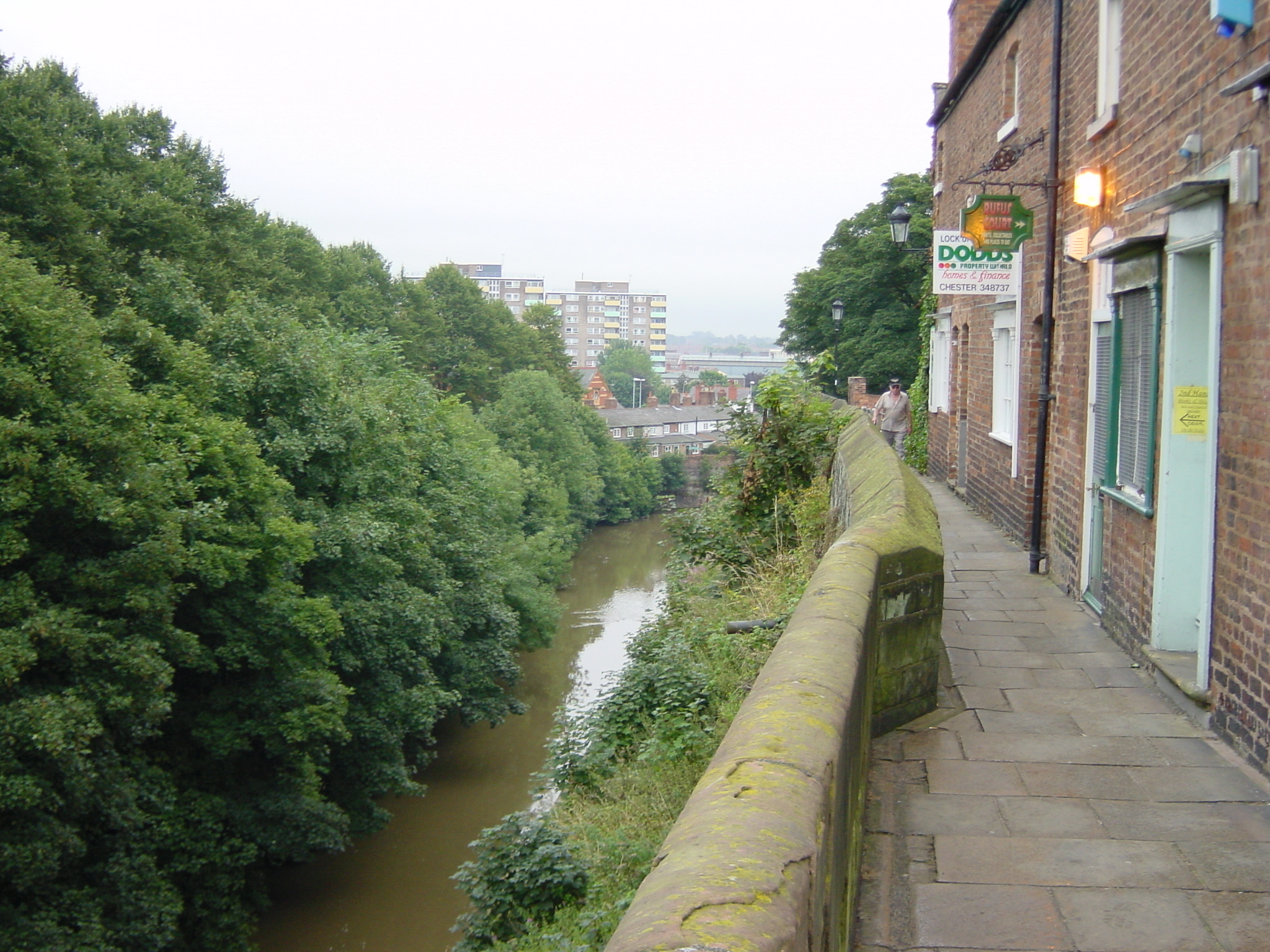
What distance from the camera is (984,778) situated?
4809 millimetres

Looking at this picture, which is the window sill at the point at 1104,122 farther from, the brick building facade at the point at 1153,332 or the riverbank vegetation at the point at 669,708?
the riverbank vegetation at the point at 669,708

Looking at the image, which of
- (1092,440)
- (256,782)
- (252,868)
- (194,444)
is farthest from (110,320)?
(1092,440)

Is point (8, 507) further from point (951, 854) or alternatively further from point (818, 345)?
point (818, 345)

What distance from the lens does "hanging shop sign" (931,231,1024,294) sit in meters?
11.1

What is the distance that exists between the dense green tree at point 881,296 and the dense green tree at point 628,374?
9725cm

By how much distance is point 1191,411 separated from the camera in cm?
612

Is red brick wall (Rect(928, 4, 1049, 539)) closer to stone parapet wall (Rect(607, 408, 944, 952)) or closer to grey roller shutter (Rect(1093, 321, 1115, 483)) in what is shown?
grey roller shutter (Rect(1093, 321, 1115, 483))

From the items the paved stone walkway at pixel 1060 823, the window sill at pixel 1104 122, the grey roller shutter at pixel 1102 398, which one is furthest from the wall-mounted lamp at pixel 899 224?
the paved stone walkway at pixel 1060 823

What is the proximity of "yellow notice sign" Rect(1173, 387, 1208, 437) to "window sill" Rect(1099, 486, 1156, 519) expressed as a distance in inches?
23.6

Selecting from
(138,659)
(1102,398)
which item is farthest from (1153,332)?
(138,659)

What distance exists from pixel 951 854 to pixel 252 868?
50.6 feet

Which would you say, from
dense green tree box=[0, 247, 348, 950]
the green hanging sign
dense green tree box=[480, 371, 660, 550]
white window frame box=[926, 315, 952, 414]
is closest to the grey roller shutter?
the green hanging sign

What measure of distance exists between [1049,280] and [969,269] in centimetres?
160

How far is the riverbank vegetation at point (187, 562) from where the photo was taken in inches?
509
